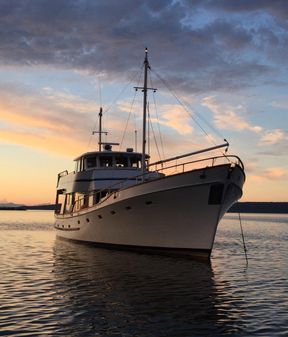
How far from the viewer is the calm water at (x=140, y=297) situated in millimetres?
10758

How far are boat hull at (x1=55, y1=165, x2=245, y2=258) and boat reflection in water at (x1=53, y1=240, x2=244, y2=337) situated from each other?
1070 millimetres

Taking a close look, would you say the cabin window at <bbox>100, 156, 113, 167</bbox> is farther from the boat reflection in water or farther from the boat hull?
the boat reflection in water

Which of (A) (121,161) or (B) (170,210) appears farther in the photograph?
(A) (121,161)

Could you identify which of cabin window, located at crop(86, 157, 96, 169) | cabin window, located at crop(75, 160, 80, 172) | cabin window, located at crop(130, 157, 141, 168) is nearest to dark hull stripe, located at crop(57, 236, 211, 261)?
cabin window, located at crop(130, 157, 141, 168)

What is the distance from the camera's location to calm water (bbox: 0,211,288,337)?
1076 centimetres

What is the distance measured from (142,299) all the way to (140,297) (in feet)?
1.00

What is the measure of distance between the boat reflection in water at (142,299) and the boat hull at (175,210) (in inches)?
42.1

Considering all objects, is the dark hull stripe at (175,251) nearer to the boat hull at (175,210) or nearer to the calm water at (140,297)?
the boat hull at (175,210)

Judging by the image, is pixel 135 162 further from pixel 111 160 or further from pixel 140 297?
pixel 140 297

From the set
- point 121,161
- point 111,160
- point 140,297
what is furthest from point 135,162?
point 140,297

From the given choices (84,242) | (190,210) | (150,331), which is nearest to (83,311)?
(150,331)

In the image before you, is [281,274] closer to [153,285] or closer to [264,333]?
[153,285]

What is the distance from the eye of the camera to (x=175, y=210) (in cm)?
2223

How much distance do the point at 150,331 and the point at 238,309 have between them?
3.62 m
